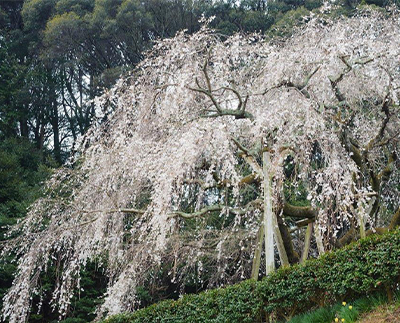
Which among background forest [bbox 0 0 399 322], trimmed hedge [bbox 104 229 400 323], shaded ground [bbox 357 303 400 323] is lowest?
shaded ground [bbox 357 303 400 323]

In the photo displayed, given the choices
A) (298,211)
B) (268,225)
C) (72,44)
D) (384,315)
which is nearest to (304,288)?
(384,315)

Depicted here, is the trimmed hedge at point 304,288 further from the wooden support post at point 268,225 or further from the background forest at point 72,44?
the background forest at point 72,44

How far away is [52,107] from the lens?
1535cm

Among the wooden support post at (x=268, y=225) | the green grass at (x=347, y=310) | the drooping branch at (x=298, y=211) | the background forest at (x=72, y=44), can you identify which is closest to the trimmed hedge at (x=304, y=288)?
the green grass at (x=347, y=310)

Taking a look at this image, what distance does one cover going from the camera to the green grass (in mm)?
3510

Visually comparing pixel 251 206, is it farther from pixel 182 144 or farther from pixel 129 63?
pixel 129 63

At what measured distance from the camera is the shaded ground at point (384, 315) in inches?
132

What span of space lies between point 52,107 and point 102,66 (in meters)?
2.50

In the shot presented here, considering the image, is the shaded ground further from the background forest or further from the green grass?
the background forest

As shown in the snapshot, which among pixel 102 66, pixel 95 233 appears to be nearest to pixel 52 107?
pixel 102 66

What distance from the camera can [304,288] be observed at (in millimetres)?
4000

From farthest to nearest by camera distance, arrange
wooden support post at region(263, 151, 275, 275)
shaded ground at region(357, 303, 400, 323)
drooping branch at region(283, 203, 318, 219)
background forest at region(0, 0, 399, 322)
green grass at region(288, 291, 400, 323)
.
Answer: background forest at region(0, 0, 399, 322) → drooping branch at region(283, 203, 318, 219) → wooden support post at region(263, 151, 275, 275) → green grass at region(288, 291, 400, 323) → shaded ground at region(357, 303, 400, 323)

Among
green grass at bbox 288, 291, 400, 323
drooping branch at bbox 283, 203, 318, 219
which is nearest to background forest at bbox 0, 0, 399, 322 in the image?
drooping branch at bbox 283, 203, 318, 219

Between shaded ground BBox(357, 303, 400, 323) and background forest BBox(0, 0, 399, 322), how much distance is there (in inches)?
380
